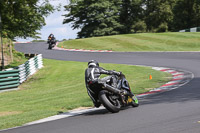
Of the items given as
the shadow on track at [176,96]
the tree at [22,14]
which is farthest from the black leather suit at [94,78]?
the tree at [22,14]

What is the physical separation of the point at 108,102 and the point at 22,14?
1677cm

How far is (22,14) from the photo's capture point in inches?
912

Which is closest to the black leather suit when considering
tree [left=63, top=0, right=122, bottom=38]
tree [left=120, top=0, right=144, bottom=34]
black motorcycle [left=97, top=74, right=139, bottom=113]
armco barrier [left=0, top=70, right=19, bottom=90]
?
black motorcycle [left=97, top=74, right=139, bottom=113]

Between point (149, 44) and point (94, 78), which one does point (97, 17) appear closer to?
point (149, 44)

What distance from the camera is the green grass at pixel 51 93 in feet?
31.8

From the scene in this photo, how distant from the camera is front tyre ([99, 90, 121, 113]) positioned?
8.33 m

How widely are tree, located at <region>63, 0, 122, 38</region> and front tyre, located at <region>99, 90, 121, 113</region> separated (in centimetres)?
5647

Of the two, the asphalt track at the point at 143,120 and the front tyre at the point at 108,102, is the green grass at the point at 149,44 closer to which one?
the asphalt track at the point at 143,120

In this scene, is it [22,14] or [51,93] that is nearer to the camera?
[51,93]

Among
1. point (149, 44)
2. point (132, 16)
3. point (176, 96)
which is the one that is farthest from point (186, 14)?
point (176, 96)

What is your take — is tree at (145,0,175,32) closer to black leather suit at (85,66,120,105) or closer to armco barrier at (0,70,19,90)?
armco barrier at (0,70,19,90)

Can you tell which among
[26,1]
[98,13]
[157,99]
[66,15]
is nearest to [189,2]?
[98,13]

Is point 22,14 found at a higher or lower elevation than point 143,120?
higher

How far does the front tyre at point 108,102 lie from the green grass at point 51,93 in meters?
1.87
